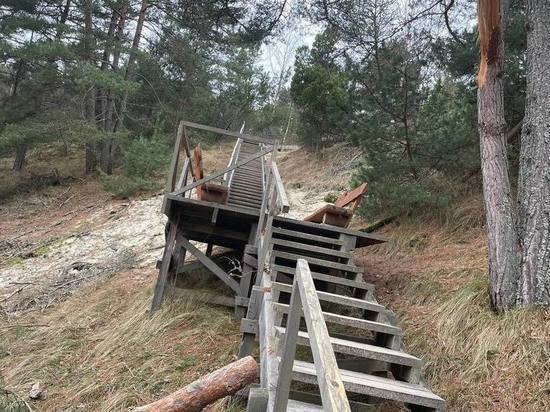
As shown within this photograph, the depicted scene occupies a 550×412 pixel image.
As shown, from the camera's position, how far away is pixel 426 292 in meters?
5.95

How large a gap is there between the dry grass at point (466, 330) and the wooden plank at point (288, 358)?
2175 millimetres

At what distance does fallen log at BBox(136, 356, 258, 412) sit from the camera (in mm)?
3742

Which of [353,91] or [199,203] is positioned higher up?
[353,91]

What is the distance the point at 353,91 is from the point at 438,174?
84.2 inches

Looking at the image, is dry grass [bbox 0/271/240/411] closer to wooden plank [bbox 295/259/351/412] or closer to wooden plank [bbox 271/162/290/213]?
wooden plank [bbox 271/162/290/213]

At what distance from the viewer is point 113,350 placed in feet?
21.8

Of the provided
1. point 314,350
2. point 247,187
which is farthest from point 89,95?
point 314,350

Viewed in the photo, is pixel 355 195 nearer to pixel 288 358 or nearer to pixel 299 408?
pixel 299 408

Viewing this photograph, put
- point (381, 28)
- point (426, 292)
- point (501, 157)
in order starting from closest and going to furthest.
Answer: point (501, 157) < point (426, 292) < point (381, 28)

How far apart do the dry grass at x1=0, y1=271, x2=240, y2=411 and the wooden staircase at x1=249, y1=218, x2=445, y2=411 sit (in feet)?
4.43

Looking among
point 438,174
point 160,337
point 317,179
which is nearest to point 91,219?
point 317,179

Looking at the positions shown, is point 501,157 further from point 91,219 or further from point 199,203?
point 91,219

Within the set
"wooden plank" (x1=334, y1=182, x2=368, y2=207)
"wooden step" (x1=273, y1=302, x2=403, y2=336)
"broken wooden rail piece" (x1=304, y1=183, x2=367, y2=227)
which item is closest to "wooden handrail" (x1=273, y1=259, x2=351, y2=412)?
"wooden step" (x1=273, y1=302, x2=403, y2=336)

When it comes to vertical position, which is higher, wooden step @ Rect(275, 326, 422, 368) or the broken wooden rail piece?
the broken wooden rail piece
